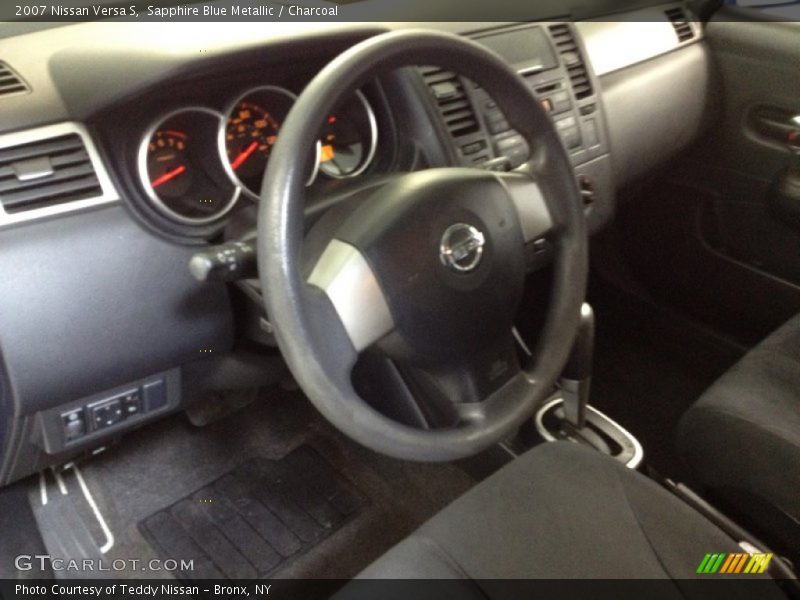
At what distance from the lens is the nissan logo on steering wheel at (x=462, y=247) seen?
0.90m

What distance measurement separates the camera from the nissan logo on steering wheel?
90 centimetres

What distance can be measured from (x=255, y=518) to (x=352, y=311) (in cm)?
82

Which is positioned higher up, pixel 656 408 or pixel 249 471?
pixel 249 471

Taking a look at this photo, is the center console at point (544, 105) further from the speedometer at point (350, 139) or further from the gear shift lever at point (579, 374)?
the gear shift lever at point (579, 374)

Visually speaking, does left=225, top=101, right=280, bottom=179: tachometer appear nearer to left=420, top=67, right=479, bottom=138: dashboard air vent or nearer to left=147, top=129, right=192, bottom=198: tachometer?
left=147, top=129, right=192, bottom=198: tachometer

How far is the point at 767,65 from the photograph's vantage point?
5.79ft

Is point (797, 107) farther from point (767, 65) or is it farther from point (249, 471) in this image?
point (249, 471)

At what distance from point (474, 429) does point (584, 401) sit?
0.47 meters

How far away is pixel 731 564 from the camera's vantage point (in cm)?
98

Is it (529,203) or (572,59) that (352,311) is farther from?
(572,59)

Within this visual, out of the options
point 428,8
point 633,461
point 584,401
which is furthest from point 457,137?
point 633,461

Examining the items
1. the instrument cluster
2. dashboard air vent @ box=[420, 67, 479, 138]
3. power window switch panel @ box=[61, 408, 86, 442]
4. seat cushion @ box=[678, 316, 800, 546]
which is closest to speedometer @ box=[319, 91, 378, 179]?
the instrument cluster

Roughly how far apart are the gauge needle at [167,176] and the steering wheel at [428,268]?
10.9 inches

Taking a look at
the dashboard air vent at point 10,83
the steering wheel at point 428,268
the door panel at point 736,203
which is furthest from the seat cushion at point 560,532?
the door panel at point 736,203
